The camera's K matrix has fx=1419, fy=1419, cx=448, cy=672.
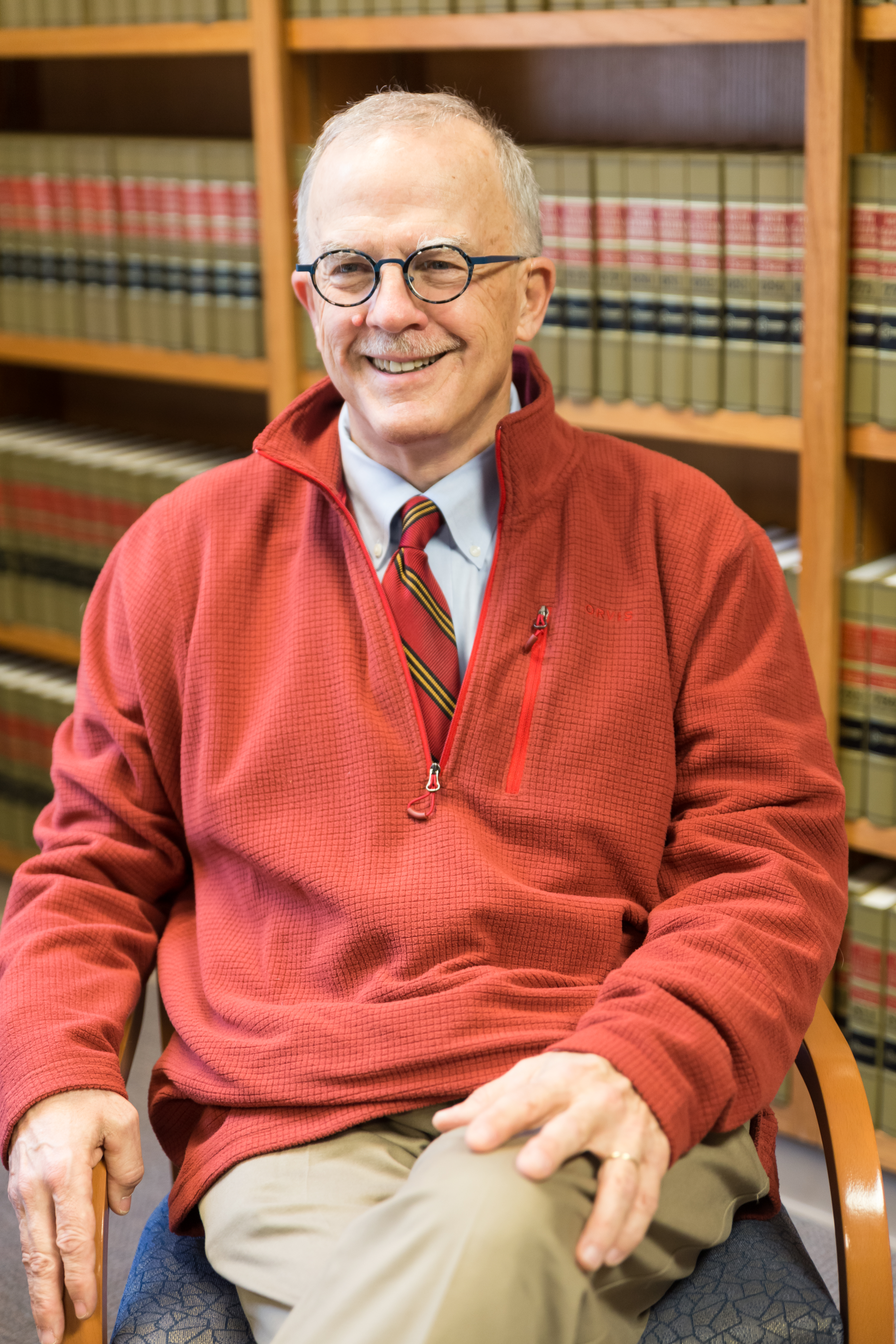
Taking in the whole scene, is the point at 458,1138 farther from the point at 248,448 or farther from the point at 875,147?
the point at 248,448

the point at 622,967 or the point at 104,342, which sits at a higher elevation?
the point at 104,342

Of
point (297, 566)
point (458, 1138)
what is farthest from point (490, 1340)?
point (297, 566)

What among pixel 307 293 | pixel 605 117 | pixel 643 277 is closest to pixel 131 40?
pixel 605 117

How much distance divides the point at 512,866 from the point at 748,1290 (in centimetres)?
44

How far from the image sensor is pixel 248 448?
303 cm

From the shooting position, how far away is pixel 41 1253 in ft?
4.09

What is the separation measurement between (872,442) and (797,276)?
264mm

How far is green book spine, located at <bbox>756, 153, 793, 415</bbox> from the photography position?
6.58 feet

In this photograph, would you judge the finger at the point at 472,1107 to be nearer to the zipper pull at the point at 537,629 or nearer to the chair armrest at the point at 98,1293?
the chair armrest at the point at 98,1293

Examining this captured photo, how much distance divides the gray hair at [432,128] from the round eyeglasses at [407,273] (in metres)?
0.06

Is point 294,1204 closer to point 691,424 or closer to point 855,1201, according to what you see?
point 855,1201

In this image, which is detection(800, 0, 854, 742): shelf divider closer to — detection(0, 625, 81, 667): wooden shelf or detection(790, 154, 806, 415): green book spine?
detection(790, 154, 806, 415): green book spine

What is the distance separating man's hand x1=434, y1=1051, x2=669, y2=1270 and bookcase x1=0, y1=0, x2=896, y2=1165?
1.11m

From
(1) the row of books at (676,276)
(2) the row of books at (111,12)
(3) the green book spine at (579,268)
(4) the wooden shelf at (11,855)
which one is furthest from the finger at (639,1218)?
(4) the wooden shelf at (11,855)
